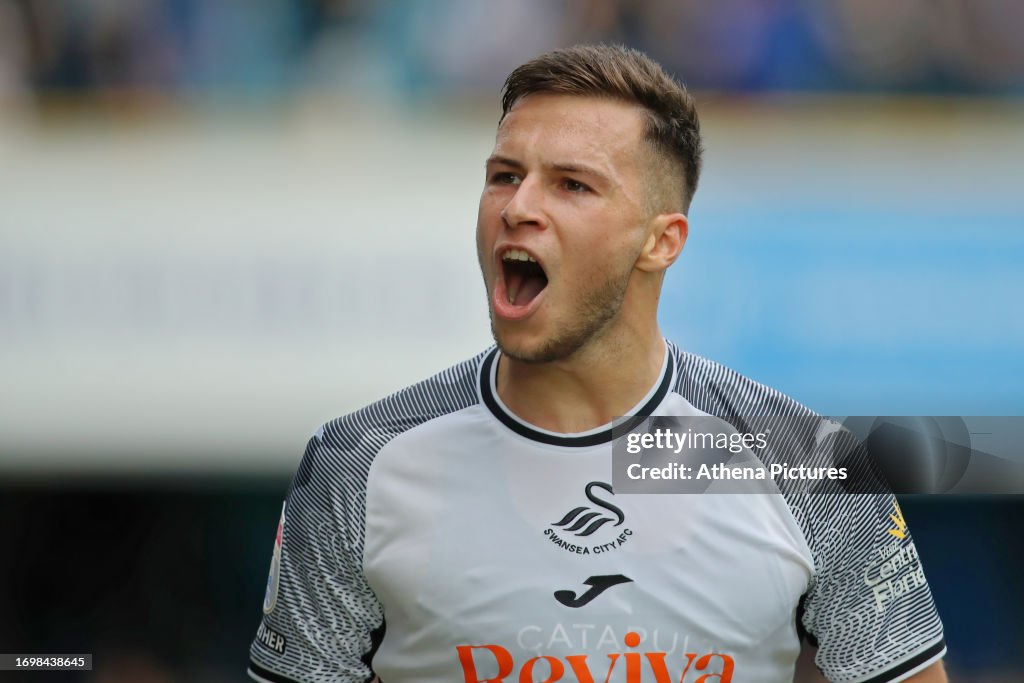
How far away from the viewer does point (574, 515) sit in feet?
10.4

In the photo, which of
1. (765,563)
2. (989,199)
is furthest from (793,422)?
(989,199)

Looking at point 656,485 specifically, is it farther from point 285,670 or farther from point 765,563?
point 285,670

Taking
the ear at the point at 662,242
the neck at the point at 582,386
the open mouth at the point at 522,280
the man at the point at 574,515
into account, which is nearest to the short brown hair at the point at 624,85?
the man at the point at 574,515

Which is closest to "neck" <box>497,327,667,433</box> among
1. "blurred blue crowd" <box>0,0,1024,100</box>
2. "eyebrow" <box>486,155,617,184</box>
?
"eyebrow" <box>486,155,617,184</box>

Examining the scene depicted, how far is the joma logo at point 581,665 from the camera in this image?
3059mm

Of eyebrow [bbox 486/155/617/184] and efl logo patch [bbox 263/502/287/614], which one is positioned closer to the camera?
eyebrow [bbox 486/155/617/184]

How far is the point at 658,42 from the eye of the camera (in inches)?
240

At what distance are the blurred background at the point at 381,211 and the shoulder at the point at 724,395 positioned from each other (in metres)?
2.28

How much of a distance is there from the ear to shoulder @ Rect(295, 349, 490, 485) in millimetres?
540

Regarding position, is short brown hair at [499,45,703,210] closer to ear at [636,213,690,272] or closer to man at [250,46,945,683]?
man at [250,46,945,683]

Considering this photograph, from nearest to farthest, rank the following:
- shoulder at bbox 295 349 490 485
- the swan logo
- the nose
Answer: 1. the nose
2. the swan logo
3. shoulder at bbox 295 349 490 485

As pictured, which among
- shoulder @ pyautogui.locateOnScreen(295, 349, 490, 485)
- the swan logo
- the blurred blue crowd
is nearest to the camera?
the swan logo

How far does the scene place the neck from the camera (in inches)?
125

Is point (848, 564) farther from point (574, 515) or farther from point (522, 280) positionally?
point (522, 280)
